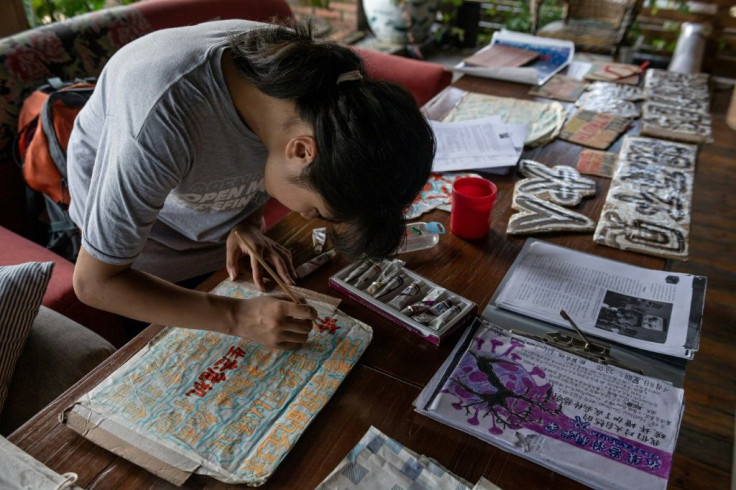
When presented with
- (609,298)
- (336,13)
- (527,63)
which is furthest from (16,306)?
(336,13)

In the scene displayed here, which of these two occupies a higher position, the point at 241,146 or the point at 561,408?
the point at 241,146

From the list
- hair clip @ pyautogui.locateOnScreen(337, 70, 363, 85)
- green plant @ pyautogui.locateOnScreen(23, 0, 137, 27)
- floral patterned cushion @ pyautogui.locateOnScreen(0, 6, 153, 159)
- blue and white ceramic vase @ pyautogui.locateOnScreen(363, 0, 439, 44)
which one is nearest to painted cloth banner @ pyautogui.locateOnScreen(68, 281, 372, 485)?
hair clip @ pyautogui.locateOnScreen(337, 70, 363, 85)

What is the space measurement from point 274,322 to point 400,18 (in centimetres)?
338

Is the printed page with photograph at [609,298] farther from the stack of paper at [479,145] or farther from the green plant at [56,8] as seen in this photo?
the green plant at [56,8]

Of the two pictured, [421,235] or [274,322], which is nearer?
[274,322]

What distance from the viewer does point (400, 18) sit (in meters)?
3.73

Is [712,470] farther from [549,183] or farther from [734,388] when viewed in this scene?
[549,183]

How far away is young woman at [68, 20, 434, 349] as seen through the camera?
745 millimetres

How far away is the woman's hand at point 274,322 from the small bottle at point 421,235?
0.32 meters

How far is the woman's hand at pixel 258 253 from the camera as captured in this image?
1.02 meters

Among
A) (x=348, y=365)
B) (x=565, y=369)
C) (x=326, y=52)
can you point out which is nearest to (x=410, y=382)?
(x=348, y=365)

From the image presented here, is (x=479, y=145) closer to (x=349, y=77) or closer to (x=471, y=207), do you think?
(x=471, y=207)

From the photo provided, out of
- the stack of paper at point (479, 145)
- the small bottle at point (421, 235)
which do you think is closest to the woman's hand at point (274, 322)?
the small bottle at point (421, 235)

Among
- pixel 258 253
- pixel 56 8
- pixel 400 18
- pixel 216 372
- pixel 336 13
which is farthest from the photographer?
pixel 336 13
